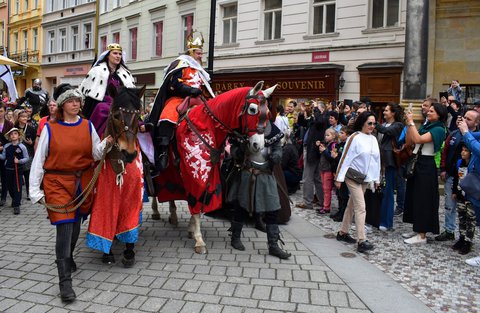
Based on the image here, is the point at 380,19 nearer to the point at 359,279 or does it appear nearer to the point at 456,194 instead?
the point at 456,194

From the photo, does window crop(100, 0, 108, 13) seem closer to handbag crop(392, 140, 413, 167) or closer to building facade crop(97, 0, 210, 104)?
building facade crop(97, 0, 210, 104)

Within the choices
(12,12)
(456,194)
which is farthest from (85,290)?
(12,12)

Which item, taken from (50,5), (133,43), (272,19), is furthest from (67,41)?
(272,19)

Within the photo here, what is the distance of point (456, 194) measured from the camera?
636 cm

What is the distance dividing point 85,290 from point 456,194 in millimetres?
5018

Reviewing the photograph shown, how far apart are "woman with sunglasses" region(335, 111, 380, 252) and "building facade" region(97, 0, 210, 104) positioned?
1608cm

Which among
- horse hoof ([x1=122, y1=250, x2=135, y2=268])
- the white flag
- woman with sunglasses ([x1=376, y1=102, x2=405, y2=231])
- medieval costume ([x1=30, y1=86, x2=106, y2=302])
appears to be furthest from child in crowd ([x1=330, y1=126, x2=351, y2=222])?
the white flag

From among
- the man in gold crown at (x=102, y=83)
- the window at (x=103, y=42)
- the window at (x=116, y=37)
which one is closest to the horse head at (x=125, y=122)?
the man in gold crown at (x=102, y=83)

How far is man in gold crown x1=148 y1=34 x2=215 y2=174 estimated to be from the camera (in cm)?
587

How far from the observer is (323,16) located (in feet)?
55.3

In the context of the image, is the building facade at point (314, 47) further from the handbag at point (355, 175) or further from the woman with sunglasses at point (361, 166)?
the handbag at point (355, 175)

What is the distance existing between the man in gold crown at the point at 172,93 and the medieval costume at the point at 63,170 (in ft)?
4.32

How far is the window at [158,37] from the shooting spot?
25.0 meters

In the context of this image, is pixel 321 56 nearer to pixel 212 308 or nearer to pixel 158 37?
pixel 158 37
